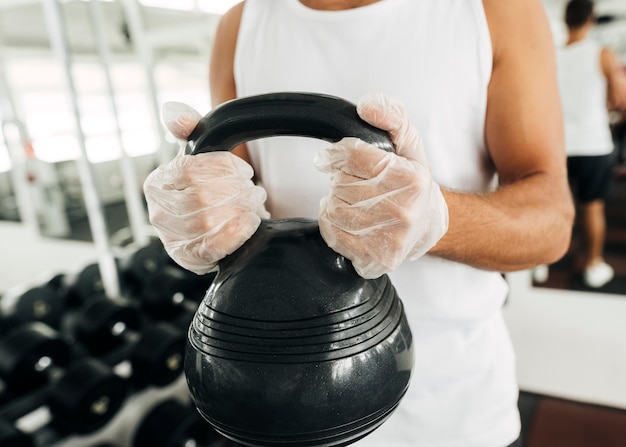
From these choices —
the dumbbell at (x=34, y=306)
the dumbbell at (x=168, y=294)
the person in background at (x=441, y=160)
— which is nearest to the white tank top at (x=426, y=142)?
the person in background at (x=441, y=160)

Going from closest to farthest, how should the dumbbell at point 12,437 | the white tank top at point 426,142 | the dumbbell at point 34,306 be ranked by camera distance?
the white tank top at point 426,142 < the dumbbell at point 12,437 < the dumbbell at point 34,306

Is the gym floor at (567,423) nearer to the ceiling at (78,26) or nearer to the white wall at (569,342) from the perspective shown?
the white wall at (569,342)

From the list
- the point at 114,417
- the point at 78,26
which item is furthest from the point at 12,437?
the point at 78,26

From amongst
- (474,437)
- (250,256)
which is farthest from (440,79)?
(474,437)

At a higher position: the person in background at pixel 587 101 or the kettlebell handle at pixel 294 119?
the kettlebell handle at pixel 294 119

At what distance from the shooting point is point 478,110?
704 millimetres

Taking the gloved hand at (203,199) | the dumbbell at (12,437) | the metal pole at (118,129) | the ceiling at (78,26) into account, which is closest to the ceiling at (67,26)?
the ceiling at (78,26)

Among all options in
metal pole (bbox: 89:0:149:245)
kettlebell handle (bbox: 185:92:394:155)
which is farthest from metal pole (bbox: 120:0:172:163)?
kettlebell handle (bbox: 185:92:394:155)

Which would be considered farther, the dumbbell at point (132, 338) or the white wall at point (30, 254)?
the white wall at point (30, 254)

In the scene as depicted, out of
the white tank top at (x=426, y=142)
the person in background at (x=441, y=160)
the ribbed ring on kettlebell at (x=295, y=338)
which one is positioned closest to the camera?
the ribbed ring on kettlebell at (x=295, y=338)

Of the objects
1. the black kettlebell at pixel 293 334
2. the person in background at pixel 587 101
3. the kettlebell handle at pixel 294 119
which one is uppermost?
the kettlebell handle at pixel 294 119

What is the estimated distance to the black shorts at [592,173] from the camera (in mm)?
2793

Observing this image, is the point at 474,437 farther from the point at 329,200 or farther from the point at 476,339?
the point at 329,200

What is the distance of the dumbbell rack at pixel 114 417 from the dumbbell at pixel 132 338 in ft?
0.12
